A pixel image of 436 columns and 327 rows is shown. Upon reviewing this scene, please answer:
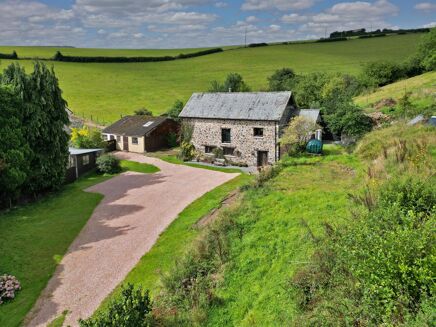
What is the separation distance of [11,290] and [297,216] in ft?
41.9

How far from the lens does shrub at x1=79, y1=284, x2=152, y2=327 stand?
10.8m

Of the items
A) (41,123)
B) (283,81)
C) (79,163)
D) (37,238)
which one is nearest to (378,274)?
(37,238)

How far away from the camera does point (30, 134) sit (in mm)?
28672

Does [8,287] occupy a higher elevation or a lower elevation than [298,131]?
lower

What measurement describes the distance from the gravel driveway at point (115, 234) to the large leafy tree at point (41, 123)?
3754 mm

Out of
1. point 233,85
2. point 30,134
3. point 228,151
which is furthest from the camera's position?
point 233,85

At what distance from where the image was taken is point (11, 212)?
86.9 ft

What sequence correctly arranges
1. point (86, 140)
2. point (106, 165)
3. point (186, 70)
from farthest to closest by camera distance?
point (186, 70) < point (86, 140) < point (106, 165)

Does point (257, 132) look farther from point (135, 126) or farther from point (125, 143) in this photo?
point (125, 143)

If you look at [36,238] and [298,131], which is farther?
[298,131]

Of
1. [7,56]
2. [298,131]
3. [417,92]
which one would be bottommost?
[298,131]

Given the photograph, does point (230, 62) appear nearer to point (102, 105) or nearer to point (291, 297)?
point (102, 105)

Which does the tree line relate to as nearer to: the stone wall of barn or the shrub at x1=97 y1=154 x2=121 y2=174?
the shrub at x1=97 y1=154 x2=121 y2=174

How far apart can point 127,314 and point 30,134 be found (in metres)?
22.2
